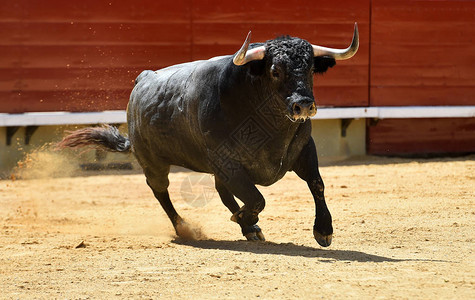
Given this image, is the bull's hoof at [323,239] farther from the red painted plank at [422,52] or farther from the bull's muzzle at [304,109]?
the red painted plank at [422,52]

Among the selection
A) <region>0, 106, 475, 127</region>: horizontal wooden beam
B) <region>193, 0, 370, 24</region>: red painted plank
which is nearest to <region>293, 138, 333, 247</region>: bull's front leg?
<region>0, 106, 475, 127</region>: horizontal wooden beam

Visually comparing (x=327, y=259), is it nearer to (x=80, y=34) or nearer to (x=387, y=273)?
(x=387, y=273)

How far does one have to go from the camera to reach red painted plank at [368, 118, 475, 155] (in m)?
9.88

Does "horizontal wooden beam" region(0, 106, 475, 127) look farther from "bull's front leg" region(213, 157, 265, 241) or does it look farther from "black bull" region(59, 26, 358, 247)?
"bull's front leg" region(213, 157, 265, 241)

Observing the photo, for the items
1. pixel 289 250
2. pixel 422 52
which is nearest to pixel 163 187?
pixel 289 250

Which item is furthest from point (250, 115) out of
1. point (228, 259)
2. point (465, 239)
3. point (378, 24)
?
point (378, 24)

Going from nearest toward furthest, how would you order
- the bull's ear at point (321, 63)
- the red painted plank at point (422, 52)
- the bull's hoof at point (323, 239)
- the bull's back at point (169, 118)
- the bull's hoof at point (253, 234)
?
the bull's hoof at point (323, 239), the bull's ear at point (321, 63), the bull's hoof at point (253, 234), the bull's back at point (169, 118), the red painted plank at point (422, 52)

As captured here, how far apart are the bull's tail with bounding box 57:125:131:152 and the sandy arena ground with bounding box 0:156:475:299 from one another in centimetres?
55

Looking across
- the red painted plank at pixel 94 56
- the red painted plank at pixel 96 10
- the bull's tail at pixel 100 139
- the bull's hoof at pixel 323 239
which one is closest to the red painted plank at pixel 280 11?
the red painted plank at pixel 96 10

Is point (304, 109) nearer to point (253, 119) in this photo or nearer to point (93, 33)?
point (253, 119)

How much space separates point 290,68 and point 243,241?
44.4 inches

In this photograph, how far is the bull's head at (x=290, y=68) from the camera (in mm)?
4250

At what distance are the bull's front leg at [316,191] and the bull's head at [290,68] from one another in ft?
0.93

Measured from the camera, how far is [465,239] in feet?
15.5
